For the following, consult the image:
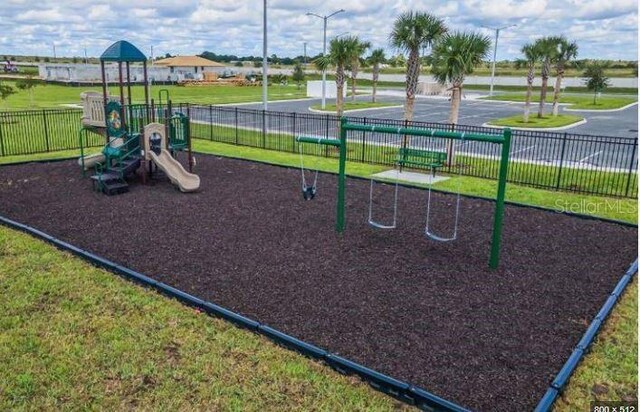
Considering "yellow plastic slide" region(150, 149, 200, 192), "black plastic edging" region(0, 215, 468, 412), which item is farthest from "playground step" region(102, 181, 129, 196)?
"black plastic edging" region(0, 215, 468, 412)

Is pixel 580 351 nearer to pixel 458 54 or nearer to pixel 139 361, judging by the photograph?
pixel 139 361

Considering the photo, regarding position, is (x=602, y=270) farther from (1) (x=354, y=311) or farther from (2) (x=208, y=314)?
(2) (x=208, y=314)

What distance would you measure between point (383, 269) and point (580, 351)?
278 centimetres

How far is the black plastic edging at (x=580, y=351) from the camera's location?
4297mm

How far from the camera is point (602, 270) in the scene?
7.27m

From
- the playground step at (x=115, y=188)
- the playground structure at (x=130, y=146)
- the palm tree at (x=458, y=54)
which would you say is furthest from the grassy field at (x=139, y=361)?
the palm tree at (x=458, y=54)

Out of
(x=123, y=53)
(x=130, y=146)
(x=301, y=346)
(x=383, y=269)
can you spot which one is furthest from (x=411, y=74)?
(x=301, y=346)

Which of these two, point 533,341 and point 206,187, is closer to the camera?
point 533,341

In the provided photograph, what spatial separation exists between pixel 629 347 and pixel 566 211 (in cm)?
539

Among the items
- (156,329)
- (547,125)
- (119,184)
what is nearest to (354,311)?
(156,329)

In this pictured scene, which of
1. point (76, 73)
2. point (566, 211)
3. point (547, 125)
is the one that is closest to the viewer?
point (566, 211)

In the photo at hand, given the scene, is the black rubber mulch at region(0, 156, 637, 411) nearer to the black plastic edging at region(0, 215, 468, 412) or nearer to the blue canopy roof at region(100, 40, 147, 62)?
the black plastic edging at region(0, 215, 468, 412)

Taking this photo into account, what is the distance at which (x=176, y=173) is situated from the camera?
11.6 metres

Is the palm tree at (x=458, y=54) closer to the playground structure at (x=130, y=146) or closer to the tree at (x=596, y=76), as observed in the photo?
the playground structure at (x=130, y=146)
